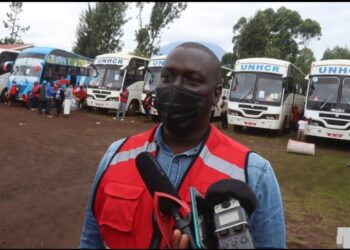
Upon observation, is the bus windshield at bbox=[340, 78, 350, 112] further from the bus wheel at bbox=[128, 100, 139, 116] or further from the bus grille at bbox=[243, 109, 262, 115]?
the bus wheel at bbox=[128, 100, 139, 116]

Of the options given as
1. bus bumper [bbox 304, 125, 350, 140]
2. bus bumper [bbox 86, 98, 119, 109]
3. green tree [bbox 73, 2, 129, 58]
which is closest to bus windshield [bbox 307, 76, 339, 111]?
bus bumper [bbox 304, 125, 350, 140]

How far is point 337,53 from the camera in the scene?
47500 mm

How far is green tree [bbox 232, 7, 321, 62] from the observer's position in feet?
96.1

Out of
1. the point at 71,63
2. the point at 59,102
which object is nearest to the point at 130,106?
the point at 59,102

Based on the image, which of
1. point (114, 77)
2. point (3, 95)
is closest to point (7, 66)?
point (3, 95)

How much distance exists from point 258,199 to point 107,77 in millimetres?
19101

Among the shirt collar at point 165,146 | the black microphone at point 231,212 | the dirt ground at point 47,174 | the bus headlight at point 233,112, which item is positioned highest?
the bus headlight at point 233,112

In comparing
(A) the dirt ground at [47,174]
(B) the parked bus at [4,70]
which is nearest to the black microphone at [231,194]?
(A) the dirt ground at [47,174]

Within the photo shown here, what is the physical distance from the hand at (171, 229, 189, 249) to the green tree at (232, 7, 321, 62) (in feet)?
84.0

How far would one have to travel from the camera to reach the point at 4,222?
516 centimetres

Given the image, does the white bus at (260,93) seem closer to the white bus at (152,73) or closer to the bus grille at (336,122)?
the bus grille at (336,122)

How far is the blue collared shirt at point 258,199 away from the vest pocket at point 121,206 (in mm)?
163

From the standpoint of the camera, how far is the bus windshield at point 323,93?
47.6 feet

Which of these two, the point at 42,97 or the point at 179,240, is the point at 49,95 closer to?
the point at 42,97
